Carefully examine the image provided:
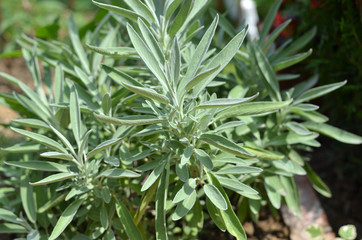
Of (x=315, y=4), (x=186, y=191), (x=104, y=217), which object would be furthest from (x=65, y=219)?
(x=315, y=4)

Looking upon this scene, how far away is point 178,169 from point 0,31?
2581 millimetres

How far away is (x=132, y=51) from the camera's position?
45.1 inches

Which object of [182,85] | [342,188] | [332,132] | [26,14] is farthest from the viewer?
[26,14]

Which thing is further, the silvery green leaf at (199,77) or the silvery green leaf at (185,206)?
the silvery green leaf at (185,206)

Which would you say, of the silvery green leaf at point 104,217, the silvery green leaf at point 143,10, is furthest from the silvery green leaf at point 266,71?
the silvery green leaf at point 104,217

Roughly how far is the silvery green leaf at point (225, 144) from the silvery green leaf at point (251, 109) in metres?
0.06

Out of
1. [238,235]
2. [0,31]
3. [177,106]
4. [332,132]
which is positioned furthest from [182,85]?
[0,31]

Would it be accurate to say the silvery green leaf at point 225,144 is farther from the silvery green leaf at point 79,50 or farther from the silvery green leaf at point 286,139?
the silvery green leaf at point 79,50

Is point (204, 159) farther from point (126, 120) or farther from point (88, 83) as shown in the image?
point (88, 83)

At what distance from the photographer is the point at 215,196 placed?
1.03 meters

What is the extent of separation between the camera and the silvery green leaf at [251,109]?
108 centimetres

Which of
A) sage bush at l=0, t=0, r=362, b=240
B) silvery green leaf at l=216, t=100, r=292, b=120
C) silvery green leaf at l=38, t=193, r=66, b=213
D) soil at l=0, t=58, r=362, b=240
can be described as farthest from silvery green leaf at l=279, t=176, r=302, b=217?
silvery green leaf at l=38, t=193, r=66, b=213

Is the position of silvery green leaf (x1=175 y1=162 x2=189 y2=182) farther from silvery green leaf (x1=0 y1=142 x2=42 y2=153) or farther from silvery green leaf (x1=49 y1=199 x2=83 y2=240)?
silvery green leaf (x1=0 y1=142 x2=42 y2=153)

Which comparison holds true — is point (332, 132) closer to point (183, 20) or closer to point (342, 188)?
point (183, 20)
